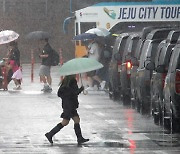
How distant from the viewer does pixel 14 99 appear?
26.4m

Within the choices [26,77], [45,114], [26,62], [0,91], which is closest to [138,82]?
[45,114]

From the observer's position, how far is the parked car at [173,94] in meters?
16.8

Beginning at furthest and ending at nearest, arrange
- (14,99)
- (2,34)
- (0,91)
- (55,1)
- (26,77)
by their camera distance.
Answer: (55,1) → (26,77) → (2,34) → (0,91) → (14,99)

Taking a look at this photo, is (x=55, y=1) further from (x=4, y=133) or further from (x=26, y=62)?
(x=4, y=133)

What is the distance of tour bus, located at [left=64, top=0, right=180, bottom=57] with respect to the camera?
125 feet

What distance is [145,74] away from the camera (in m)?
20.4

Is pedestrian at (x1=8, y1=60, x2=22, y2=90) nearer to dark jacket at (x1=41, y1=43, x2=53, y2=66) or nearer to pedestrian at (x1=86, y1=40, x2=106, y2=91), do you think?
dark jacket at (x1=41, y1=43, x2=53, y2=66)

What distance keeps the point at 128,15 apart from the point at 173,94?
21.4 m

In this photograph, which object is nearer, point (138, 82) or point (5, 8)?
point (138, 82)

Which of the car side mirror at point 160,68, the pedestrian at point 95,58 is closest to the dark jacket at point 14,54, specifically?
the pedestrian at point 95,58

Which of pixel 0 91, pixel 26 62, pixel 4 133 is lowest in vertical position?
pixel 26 62

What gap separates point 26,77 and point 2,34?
540 cm

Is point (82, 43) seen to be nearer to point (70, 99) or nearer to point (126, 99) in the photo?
point (126, 99)

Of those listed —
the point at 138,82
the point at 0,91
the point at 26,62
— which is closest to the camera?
the point at 138,82
